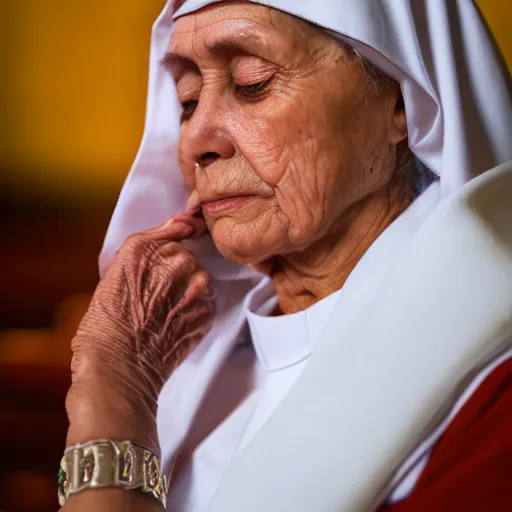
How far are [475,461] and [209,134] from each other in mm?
776

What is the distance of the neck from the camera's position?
1453 millimetres

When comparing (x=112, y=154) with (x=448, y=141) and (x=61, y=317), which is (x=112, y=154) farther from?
(x=448, y=141)

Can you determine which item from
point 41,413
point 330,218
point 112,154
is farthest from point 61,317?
point 330,218

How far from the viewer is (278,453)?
109 centimetres

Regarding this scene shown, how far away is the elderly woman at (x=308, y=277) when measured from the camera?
104 cm

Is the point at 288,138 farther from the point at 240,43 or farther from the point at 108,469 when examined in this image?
the point at 108,469

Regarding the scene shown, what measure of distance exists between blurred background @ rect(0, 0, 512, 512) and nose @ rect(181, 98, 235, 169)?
2.40 feet

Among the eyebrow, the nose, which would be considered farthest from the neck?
the eyebrow

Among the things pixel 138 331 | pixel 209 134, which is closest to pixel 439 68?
pixel 209 134

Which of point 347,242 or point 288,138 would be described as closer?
point 288,138

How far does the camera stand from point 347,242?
146 centimetres

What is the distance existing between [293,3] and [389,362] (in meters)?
0.66

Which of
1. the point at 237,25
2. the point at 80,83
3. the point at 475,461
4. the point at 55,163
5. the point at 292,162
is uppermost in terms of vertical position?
the point at 80,83

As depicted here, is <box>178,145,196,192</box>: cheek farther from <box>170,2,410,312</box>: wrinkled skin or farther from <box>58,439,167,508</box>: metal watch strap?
<box>58,439,167,508</box>: metal watch strap
